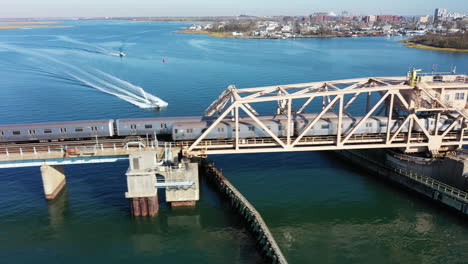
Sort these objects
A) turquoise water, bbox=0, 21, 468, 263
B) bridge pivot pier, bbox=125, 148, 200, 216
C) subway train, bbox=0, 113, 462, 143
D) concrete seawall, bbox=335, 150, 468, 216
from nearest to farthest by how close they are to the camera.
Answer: turquoise water, bbox=0, 21, 468, 263 → bridge pivot pier, bbox=125, 148, 200, 216 → concrete seawall, bbox=335, 150, 468, 216 → subway train, bbox=0, 113, 462, 143

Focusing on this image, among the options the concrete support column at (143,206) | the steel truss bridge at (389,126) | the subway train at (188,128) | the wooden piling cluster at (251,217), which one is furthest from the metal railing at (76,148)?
the wooden piling cluster at (251,217)

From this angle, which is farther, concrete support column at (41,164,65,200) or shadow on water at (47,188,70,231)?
concrete support column at (41,164,65,200)

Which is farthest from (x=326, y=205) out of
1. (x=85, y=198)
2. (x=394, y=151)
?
(x=85, y=198)

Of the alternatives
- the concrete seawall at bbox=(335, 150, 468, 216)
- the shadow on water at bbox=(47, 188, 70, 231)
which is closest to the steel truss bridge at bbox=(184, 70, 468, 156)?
the concrete seawall at bbox=(335, 150, 468, 216)

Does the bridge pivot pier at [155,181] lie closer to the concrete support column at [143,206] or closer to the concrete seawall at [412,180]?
the concrete support column at [143,206]

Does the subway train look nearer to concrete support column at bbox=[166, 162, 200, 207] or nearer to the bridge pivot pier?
the bridge pivot pier

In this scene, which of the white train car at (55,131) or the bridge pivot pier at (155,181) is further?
the white train car at (55,131)

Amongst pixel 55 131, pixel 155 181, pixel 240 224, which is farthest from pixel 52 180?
pixel 240 224
